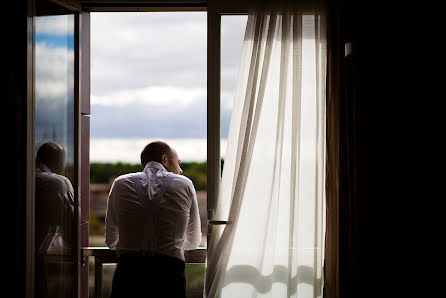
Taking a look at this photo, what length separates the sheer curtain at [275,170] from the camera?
106 inches

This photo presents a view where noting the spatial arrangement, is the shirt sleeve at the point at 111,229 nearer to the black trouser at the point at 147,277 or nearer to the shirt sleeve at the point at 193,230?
the black trouser at the point at 147,277

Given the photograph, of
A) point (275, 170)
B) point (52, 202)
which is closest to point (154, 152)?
point (52, 202)

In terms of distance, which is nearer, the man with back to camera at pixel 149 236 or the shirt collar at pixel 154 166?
the man with back to camera at pixel 149 236

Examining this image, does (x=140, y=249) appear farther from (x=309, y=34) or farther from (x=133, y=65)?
(x=133, y=65)

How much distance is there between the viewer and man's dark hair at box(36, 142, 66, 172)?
259cm

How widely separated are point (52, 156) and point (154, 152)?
0.59 m

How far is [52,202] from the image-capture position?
2664 mm

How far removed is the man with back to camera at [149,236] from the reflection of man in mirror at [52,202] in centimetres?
29

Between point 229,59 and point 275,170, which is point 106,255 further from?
point 229,59

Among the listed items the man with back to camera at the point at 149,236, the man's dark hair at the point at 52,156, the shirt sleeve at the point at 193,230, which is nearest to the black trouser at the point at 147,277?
the man with back to camera at the point at 149,236
